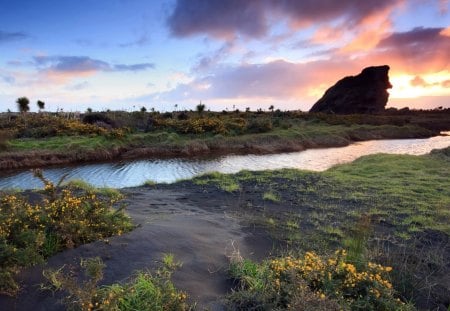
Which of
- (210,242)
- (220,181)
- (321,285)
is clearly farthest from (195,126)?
(321,285)

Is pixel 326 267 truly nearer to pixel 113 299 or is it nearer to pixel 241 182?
pixel 113 299

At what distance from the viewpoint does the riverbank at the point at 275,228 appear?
5.96m

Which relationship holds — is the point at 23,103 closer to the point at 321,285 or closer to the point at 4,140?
the point at 4,140

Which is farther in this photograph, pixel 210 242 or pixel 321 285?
pixel 210 242

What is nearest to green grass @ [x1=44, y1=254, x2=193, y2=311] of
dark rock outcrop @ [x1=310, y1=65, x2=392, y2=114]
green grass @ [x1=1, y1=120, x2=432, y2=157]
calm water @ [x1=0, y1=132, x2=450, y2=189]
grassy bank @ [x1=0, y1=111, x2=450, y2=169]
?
calm water @ [x1=0, y1=132, x2=450, y2=189]

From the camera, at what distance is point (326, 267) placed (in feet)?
18.5

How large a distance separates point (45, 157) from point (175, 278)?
24.0 m

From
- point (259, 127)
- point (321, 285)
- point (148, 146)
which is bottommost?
point (321, 285)

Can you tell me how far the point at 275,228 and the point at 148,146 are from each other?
24.5 metres

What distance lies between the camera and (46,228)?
21.2 ft

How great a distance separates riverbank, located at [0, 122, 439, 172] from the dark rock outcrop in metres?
57.5

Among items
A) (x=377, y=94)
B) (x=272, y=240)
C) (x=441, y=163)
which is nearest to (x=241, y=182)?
(x=272, y=240)

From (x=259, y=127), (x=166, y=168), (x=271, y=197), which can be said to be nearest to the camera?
(x=271, y=197)

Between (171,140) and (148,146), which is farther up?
(171,140)
